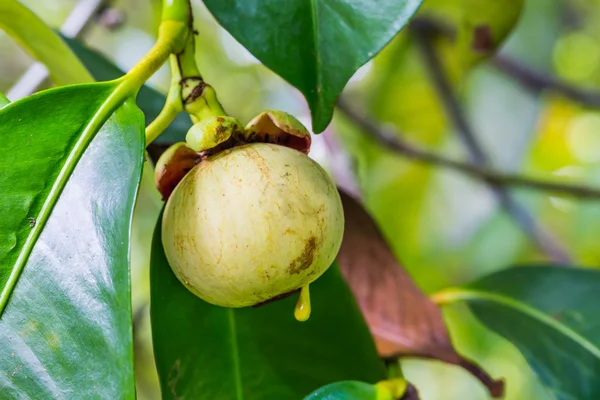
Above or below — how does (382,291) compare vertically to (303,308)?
below

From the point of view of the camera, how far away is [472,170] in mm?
1507

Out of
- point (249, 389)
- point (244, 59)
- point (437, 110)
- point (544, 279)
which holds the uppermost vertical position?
point (249, 389)

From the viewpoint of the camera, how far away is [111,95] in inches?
21.7

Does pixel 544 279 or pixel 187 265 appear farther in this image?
pixel 544 279

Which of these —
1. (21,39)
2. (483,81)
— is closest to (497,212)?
(483,81)

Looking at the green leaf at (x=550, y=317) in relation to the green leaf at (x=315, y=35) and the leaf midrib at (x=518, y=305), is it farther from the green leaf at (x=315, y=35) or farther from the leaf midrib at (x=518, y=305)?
the green leaf at (x=315, y=35)

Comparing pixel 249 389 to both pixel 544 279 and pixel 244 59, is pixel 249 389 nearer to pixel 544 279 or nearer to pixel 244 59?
pixel 544 279

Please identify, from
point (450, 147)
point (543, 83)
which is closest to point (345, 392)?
point (543, 83)

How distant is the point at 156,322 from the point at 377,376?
0.94 ft

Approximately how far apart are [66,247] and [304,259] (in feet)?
0.61

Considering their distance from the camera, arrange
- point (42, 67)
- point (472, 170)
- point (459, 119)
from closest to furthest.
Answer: point (42, 67) → point (472, 170) → point (459, 119)

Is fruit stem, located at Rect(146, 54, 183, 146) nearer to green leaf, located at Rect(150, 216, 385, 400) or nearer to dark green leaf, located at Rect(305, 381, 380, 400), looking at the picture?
green leaf, located at Rect(150, 216, 385, 400)

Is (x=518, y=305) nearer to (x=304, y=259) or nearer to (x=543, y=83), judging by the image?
(x=304, y=259)

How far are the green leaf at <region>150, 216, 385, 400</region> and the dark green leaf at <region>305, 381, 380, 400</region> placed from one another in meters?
0.09
